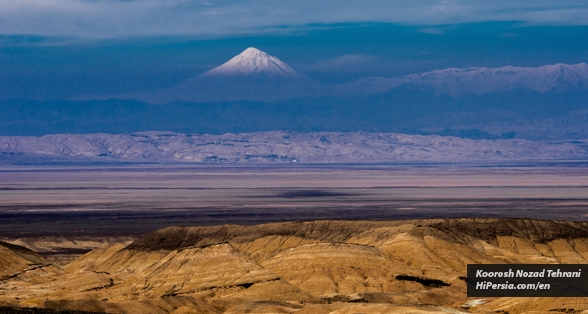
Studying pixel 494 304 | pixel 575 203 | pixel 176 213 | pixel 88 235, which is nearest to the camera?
pixel 494 304

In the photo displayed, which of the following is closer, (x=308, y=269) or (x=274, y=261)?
(x=308, y=269)

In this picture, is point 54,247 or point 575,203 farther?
point 575,203

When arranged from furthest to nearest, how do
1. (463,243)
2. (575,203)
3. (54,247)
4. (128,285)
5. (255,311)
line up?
(575,203) → (54,247) → (463,243) → (128,285) → (255,311)

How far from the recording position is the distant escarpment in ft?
230

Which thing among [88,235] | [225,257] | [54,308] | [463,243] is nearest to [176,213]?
[88,235]

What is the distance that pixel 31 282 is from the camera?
287 feet

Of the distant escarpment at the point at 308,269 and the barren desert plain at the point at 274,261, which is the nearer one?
the distant escarpment at the point at 308,269

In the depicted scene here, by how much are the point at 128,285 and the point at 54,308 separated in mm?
13739

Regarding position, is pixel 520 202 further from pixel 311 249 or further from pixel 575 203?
pixel 311 249

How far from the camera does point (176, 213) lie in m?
163

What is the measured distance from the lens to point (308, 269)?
8600 centimetres

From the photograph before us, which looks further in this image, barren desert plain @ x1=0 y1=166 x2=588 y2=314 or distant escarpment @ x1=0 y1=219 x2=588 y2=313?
barren desert plain @ x1=0 y1=166 x2=588 y2=314

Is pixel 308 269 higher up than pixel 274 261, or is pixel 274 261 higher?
pixel 308 269

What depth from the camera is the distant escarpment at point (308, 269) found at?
7019 centimetres
